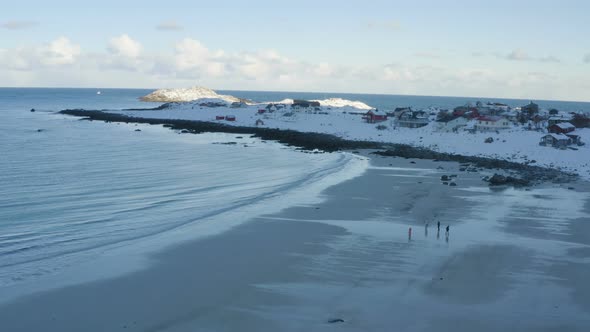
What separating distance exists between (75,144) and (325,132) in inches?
1391

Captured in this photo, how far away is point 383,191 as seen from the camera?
121ft

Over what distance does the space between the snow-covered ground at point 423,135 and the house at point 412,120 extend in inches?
67.5

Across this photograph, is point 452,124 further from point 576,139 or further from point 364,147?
point 576,139

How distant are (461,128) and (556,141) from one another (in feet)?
59.3

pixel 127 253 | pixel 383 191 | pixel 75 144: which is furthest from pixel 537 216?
pixel 75 144

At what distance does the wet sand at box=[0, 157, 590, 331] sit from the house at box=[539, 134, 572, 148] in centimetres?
2929

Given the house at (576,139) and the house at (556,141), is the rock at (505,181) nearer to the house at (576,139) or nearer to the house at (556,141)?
the house at (556,141)

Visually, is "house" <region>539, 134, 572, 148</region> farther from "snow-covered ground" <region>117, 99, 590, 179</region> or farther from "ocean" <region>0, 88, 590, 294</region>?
"ocean" <region>0, 88, 590, 294</region>

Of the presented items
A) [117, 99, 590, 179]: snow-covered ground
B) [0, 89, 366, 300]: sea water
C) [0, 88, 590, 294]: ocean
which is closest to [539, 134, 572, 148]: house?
[117, 99, 590, 179]: snow-covered ground

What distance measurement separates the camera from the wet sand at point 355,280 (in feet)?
52.5

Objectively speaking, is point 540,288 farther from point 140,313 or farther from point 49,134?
point 49,134

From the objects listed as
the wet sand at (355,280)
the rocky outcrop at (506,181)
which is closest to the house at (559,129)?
the rocky outcrop at (506,181)

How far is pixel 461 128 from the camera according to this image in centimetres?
7512

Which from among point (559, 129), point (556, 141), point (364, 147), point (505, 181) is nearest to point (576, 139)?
point (559, 129)
